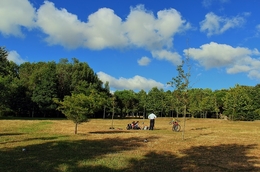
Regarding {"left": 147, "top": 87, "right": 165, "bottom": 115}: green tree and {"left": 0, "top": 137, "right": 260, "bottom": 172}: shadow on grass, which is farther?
A: {"left": 147, "top": 87, "right": 165, "bottom": 115}: green tree

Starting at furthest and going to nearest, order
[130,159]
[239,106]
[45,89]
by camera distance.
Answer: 1. [239,106]
2. [45,89]
3. [130,159]

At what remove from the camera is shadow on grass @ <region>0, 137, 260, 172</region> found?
29.9ft

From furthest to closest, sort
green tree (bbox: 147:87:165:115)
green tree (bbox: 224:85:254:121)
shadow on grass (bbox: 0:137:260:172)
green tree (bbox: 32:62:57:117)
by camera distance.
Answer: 1. green tree (bbox: 147:87:165:115)
2. green tree (bbox: 224:85:254:121)
3. green tree (bbox: 32:62:57:117)
4. shadow on grass (bbox: 0:137:260:172)

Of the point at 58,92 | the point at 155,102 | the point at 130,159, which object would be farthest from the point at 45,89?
the point at 130,159

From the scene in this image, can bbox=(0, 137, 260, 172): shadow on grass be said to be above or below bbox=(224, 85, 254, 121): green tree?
below

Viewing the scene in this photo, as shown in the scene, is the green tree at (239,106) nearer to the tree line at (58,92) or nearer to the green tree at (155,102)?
the tree line at (58,92)

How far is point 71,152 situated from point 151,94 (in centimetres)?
7169

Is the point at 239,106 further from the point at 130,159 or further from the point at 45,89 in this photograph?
the point at 130,159

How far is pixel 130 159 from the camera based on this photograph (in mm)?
10609

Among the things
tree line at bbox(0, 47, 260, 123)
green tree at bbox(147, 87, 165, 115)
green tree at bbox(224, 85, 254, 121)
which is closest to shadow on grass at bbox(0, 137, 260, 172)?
tree line at bbox(0, 47, 260, 123)

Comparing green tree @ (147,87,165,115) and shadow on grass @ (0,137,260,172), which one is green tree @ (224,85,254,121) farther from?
shadow on grass @ (0,137,260,172)

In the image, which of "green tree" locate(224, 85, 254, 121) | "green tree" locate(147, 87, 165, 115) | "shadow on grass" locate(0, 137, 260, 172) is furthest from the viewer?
"green tree" locate(147, 87, 165, 115)

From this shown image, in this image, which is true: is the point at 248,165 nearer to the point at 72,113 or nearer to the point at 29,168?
the point at 29,168

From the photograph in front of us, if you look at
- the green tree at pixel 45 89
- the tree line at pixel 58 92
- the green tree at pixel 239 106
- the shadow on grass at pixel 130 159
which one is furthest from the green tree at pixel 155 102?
the shadow on grass at pixel 130 159
